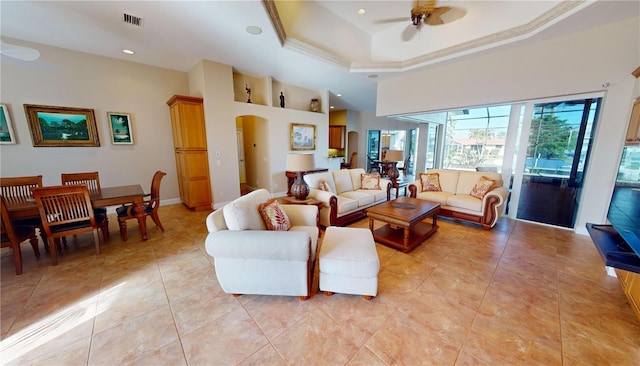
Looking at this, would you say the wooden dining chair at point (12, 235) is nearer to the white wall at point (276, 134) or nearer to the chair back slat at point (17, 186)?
the chair back slat at point (17, 186)

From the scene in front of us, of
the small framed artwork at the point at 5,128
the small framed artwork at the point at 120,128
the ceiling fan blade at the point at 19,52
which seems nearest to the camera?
the ceiling fan blade at the point at 19,52

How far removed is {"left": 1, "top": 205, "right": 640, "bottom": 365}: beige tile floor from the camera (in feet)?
4.74

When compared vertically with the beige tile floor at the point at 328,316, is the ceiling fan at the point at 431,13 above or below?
above

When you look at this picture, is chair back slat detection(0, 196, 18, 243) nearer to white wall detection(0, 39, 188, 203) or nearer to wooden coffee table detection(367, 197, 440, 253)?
white wall detection(0, 39, 188, 203)

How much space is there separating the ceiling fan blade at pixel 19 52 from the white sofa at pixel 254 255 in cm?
231

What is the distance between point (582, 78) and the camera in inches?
125

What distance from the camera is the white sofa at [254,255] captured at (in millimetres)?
1739

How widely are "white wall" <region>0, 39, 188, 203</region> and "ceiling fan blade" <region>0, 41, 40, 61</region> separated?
124 centimetres

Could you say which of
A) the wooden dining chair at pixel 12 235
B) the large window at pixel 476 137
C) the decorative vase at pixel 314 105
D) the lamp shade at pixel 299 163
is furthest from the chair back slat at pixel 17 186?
the large window at pixel 476 137

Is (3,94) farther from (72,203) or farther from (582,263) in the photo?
(582,263)

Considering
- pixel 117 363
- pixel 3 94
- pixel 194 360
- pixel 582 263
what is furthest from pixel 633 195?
pixel 3 94

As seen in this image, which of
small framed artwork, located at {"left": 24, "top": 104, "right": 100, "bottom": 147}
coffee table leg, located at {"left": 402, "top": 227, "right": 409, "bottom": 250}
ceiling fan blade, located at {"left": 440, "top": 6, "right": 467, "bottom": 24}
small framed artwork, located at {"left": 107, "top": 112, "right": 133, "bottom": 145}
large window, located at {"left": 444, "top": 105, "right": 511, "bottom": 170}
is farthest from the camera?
large window, located at {"left": 444, "top": 105, "right": 511, "bottom": 170}

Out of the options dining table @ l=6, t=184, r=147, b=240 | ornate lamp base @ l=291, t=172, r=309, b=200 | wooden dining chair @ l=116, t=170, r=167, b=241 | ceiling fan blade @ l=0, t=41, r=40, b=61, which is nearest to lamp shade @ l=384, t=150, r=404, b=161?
ornate lamp base @ l=291, t=172, r=309, b=200

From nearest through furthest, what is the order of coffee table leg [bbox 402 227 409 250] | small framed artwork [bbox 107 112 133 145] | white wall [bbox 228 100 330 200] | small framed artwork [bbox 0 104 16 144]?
coffee table leg [bbox 402 227 409 250], small framed artwork [bbox 0 104 16 144], small framed artwork [bbox 107 112 133 145], white wall [bbox 228 100 330 200]
